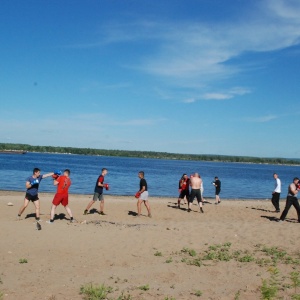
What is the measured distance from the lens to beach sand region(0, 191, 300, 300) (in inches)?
253

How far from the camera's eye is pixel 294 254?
916 cm

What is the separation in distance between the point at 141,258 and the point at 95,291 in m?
2.51

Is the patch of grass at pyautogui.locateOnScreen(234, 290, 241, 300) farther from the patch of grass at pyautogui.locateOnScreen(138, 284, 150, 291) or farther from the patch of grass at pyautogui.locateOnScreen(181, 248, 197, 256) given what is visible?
the patch of grass at pyautogui.locateOnScreen(181, 248, 197, 256)

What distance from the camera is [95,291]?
5.99 metres

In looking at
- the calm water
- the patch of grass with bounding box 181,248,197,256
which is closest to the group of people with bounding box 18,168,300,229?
the patch of grass with bounding box 181,248,197,256

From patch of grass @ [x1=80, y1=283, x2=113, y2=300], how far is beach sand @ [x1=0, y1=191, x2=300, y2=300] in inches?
3.8

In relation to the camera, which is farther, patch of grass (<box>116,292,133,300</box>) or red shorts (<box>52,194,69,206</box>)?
red shorts (<box>52,194,69,206</box>)

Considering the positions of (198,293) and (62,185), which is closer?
(198,293)

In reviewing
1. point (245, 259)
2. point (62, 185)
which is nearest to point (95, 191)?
point (62, 185)

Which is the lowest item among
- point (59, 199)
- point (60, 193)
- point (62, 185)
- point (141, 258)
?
point (141, 258)

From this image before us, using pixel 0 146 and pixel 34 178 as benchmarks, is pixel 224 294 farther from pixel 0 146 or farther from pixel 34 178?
pixel 0 146

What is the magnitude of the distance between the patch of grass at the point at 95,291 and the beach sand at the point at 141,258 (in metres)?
0.10

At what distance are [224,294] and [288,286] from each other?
1218 mm

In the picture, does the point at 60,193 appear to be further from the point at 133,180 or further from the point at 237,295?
the point at 133,180
